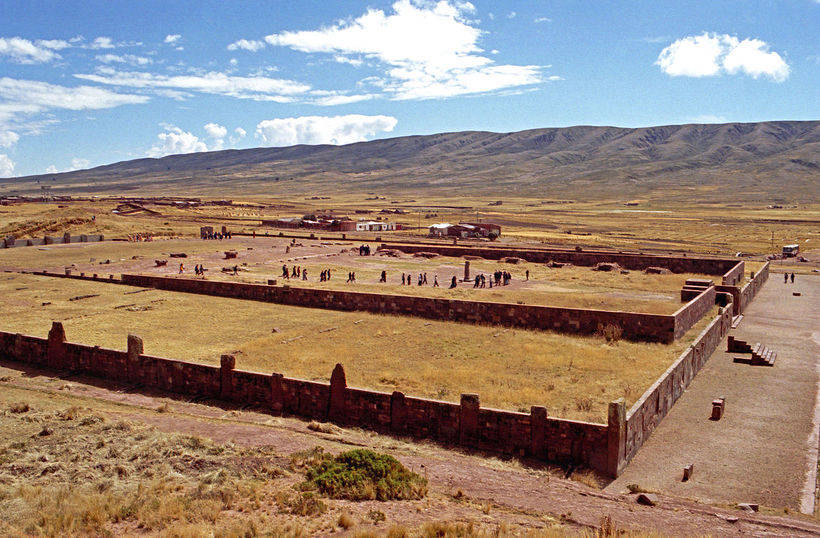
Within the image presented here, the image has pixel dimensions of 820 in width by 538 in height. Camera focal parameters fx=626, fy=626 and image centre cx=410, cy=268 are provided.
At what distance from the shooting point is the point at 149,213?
4451 inches

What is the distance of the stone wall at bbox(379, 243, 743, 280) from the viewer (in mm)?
52847

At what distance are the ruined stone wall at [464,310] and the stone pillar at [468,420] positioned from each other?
48.9 ft

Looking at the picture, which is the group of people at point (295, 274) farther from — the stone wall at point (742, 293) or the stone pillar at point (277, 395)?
the stone pillar at point (277, 395)

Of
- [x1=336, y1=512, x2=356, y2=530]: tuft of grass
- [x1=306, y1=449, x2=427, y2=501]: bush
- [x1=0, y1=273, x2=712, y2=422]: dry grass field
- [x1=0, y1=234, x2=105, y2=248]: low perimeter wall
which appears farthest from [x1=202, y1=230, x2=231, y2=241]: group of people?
[x1=336, y1=512, x2=356, y2=530]: tuft of grass

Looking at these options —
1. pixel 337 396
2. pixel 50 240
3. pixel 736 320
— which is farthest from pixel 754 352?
pixel 50 240

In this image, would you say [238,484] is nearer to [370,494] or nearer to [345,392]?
[370,494]

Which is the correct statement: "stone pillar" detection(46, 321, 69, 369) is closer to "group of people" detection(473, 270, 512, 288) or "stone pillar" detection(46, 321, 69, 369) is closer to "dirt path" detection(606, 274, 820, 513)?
"dirt path" detection(606, 274, 820, 513)

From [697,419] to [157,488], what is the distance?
1448 centimetres

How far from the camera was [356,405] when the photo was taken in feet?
55.1

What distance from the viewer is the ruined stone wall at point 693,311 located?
27958mm

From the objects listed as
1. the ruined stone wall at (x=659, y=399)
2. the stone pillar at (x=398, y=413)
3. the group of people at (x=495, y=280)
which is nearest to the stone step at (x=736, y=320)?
the ruined stone wall at (x=659, y=399)

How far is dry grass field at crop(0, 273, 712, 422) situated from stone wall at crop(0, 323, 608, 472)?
2.68 metres

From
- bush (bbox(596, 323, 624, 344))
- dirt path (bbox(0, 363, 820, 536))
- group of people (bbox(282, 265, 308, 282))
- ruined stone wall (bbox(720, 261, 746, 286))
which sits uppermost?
ruined stone wall (bbox(720, 261, 746, 286))

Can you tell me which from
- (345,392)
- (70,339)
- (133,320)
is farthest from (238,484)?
(133,320)
